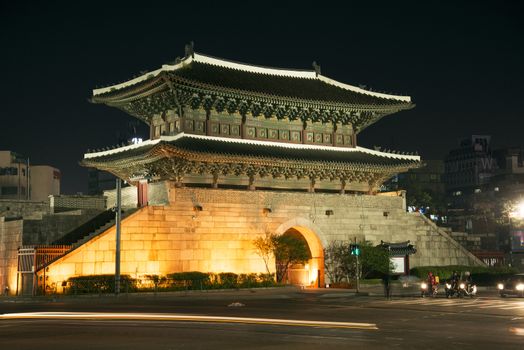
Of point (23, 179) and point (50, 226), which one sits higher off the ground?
point (23, 179)

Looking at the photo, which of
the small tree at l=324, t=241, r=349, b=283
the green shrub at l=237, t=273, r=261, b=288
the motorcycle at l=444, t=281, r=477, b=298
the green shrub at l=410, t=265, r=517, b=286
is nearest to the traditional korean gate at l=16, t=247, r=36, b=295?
the green shrub at l=237, t=273, r=261, b=288

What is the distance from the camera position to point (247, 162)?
44.2 m

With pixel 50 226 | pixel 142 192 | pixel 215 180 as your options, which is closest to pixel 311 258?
pixel 215 180

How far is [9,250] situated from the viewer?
40.5 m

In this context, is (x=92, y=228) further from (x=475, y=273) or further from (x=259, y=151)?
(x=475, y=273)

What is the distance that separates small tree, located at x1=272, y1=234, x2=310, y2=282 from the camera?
43.9m

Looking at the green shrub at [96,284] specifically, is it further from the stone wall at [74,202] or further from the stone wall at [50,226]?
the stone wall at [74,202]

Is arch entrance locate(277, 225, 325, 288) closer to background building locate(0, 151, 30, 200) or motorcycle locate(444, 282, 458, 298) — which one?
motorcycle locate(444, 282, 458, 298)

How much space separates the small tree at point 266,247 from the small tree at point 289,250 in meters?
0.17

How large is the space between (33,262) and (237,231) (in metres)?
12.7

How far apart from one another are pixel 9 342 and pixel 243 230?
28620mm

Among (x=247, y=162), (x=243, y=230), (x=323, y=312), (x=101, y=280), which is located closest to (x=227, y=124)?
(x=247, y=162)

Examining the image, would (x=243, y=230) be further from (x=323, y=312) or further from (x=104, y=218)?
(x=323, y=312)

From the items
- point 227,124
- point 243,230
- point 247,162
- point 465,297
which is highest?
point 227,124
